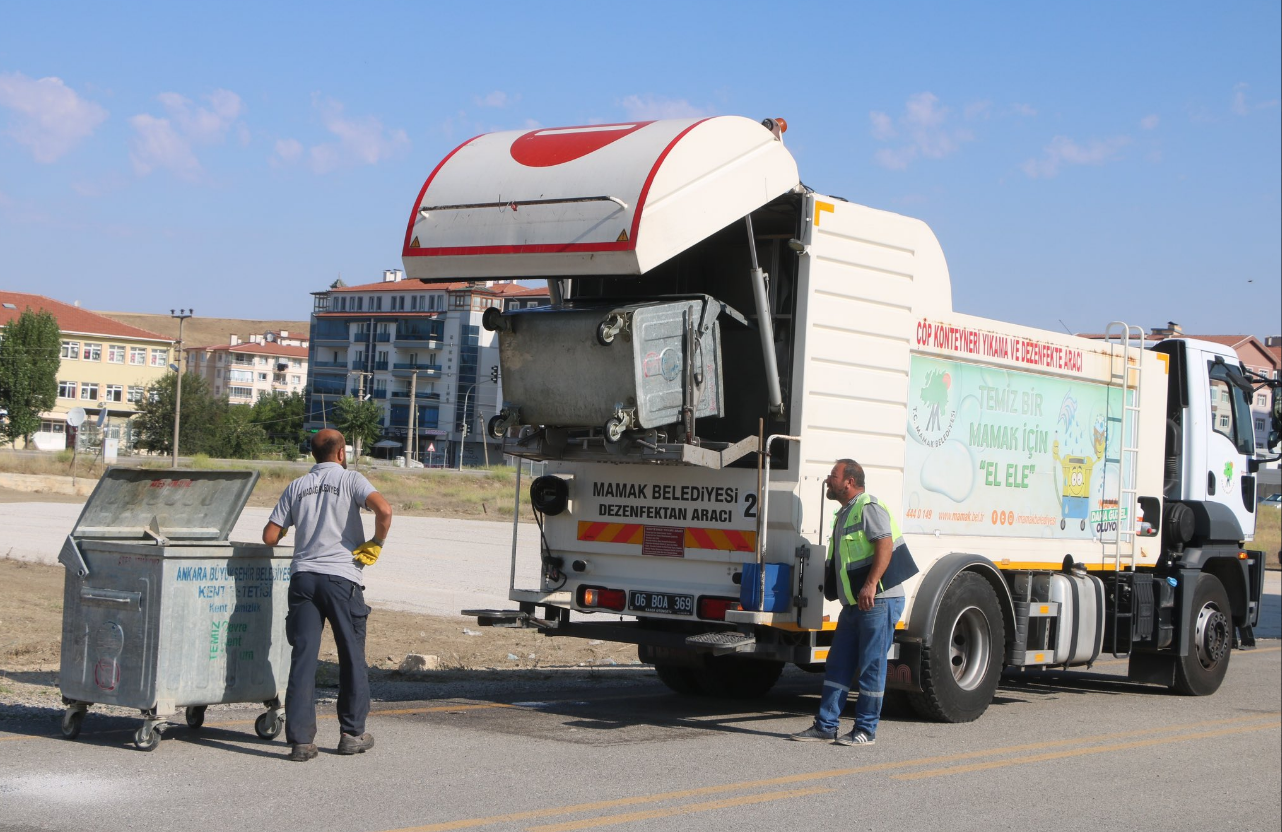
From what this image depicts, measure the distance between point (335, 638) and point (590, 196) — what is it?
2.88 m

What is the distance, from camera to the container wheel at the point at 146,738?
7113 mm

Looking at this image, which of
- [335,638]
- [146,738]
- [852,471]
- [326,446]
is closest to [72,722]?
[146,738]

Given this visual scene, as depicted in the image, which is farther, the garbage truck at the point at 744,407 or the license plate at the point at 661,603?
the license plate at the point at 661,603

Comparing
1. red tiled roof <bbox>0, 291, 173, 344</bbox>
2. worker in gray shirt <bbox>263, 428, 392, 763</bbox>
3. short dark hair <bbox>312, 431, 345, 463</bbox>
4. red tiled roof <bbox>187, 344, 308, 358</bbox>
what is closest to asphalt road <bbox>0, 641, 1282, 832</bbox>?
worker in gray shirt <bbox>263, 428, 392, 763</bbox>

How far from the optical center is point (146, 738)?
23.4 ft

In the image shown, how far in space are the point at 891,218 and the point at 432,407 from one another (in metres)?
114

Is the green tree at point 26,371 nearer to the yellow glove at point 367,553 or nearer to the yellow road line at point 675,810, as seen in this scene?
the yellow glove at point 367,553

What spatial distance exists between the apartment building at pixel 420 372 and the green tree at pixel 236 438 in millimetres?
11726

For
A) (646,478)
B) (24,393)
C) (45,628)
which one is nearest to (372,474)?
(24,393)

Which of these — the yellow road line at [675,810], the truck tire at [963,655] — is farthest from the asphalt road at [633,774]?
the truck tire at [963,655]

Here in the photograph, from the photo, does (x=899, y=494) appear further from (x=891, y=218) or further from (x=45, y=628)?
(x=45, y=628)

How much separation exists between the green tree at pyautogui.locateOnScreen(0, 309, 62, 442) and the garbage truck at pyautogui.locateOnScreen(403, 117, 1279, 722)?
9274cm

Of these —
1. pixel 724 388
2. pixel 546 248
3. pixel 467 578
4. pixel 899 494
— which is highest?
pixel 546 248

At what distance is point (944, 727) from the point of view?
30.8 feet
